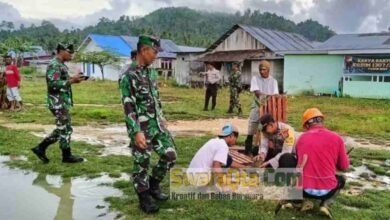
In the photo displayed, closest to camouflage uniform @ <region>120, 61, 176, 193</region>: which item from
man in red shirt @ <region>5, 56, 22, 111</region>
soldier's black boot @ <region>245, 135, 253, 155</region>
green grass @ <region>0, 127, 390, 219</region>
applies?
green grass @ <region>0, 127, 390, 219</region>

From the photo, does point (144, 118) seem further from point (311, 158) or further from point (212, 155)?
point (311, 158)

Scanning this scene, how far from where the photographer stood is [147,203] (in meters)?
4.59

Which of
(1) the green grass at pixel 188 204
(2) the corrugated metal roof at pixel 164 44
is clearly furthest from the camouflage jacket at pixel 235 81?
(2) the corrugated metal roof at pixel 164 44

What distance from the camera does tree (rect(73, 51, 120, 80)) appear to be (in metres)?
40.4

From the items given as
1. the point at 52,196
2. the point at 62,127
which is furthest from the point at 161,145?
the point at 62,127

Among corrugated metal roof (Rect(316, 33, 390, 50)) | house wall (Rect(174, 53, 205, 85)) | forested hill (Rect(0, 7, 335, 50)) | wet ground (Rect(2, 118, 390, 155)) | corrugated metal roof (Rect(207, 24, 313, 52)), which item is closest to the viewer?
wet ground (Rect(2, 118, 390, 155))

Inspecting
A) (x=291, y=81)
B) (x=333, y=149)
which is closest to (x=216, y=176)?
(x=333, y=149)

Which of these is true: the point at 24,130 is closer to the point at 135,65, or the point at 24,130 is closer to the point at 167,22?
the point at 135,65

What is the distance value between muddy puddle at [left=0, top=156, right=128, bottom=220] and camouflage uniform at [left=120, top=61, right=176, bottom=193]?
0.59m

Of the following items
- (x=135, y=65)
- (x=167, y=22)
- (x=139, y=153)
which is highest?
(x=167, y=22)

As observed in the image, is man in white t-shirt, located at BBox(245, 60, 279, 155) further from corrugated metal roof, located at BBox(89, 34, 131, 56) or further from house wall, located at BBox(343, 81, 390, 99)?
corrugated metal roof, located at BBox(89, 34, 131, 56)

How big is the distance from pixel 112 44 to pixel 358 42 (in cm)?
2649

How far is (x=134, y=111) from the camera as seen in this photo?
4.49 meters

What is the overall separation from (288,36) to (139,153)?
29695 mm
